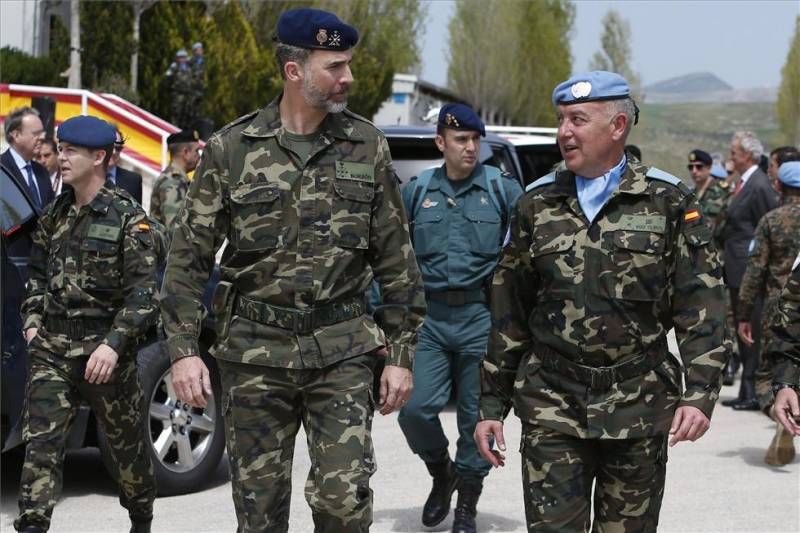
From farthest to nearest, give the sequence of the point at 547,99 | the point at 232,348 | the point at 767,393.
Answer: the point at 547,99 < the point at 767,393 < the point at 232,348

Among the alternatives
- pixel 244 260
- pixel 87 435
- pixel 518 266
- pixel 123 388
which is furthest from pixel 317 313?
pixel 87 435

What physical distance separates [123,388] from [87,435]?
3.91 feet

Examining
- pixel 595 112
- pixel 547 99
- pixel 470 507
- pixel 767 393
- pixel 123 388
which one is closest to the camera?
pixel 595 112

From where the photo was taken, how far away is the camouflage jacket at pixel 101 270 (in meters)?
6.17

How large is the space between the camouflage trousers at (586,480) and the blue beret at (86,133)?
2651 mm

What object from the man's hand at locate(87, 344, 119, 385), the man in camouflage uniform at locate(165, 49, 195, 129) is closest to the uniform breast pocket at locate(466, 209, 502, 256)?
the man's hand at locate(87, 344, 119, 385)

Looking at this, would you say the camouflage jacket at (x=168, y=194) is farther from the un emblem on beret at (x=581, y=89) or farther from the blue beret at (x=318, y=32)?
the un emblem on beret at (x=581, y=89)

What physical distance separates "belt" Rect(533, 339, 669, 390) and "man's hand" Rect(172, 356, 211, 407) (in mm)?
1154

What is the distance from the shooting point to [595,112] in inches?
180

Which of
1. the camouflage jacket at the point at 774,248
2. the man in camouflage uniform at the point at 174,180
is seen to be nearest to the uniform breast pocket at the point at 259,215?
the camouflage jacket at the point at 774,248

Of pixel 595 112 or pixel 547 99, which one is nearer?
pixel 595 112

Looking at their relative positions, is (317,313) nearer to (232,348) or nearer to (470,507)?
(232,348)

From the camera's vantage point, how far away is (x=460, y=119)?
7098 millimetres

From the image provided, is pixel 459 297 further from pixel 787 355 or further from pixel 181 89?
pixel 181 89
